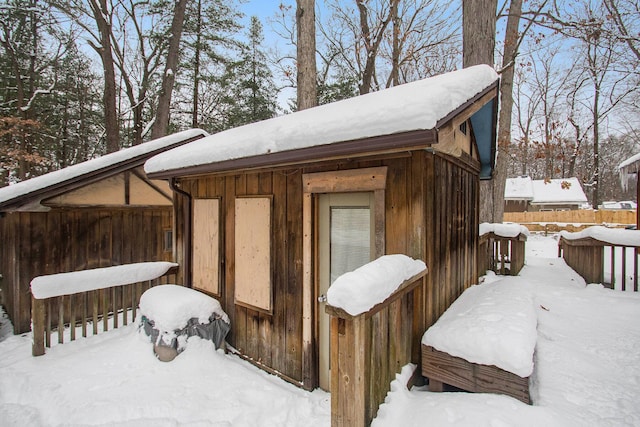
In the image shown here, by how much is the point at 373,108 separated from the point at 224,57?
44.6 ft

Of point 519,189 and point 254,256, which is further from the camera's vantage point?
point 519,189

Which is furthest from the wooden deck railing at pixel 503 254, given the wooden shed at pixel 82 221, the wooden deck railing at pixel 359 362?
the wooden shed at pixel 82 221

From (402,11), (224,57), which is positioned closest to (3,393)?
(224,57)

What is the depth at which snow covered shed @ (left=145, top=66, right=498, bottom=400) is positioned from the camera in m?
2.58

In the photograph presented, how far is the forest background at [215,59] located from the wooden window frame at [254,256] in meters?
4.47

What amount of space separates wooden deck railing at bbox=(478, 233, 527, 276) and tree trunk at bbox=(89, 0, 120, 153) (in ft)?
37.4

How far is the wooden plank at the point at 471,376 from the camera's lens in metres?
2.10

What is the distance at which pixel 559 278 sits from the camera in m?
5.61

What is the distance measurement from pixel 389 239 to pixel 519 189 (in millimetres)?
29498

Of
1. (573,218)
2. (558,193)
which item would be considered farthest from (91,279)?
(558,193)

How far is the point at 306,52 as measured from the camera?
7578 mm

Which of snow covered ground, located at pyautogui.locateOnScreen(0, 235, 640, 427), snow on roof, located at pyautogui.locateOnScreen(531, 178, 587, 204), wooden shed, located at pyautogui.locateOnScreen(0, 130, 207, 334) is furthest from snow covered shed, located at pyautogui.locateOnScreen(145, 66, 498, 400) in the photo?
snow on roof, located at pyautogui.locateOnScreen(531, 178, 587, 204)

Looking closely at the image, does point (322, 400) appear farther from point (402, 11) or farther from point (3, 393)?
point (402, 11)

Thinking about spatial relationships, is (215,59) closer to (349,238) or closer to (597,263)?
(349,238)
